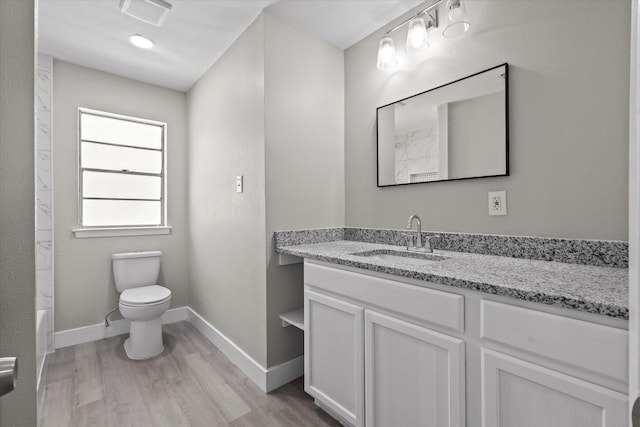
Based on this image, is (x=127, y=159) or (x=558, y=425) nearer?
(x=558, y=425)

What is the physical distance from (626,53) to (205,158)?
269cm

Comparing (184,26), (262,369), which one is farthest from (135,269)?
(184,26)

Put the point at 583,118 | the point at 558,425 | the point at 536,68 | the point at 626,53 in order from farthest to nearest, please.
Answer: the point at 536,68
the point at 583,118
the point at 626,53
the point at 558,425

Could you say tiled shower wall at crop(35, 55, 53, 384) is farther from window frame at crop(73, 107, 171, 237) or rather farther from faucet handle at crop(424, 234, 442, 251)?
faucet handle at crop(424, 234, 442, 251)

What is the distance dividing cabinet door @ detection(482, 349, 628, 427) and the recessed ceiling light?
2.75 metres

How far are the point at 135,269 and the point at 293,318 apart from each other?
65.3 inches

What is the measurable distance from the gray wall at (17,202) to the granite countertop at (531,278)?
1078mm

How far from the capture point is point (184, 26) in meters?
2.06

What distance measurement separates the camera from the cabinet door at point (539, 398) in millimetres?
782

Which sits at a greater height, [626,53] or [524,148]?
[626,53]

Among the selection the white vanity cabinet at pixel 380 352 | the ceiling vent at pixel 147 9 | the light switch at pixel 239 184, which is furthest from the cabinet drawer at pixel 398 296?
the ceiling vent at pixel 147 9

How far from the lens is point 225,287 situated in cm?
241

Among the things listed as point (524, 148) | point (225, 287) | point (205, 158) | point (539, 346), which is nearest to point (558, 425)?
point (539, 346)

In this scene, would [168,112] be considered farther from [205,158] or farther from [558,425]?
[558,425]
